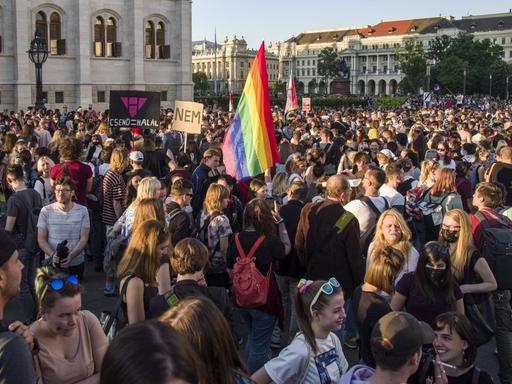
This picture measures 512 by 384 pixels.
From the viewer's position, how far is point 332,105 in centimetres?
5194

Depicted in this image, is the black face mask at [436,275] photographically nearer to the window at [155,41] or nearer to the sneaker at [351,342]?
the sneaker at [351,342]

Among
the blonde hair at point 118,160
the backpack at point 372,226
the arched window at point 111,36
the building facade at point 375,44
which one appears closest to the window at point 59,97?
the arched window at point 111,36

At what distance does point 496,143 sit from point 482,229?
8.93 meters

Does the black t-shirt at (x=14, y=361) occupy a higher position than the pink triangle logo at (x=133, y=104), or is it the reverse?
the pink triangle logo at (x=133, y=104)

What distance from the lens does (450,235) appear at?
5156 millimetres

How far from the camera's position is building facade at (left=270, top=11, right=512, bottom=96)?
139875 mm

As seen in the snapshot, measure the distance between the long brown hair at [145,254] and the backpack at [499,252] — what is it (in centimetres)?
275

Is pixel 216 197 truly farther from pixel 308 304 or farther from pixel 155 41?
pixel 155 41

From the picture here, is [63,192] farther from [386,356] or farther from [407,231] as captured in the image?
[386,356]

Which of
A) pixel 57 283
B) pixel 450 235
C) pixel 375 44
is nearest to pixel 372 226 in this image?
pixel 450 235

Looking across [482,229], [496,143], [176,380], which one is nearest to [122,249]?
[482,229]

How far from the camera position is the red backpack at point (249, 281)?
213 inches

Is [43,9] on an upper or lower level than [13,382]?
upper

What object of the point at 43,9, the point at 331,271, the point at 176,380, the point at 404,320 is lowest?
the point at 331,271
